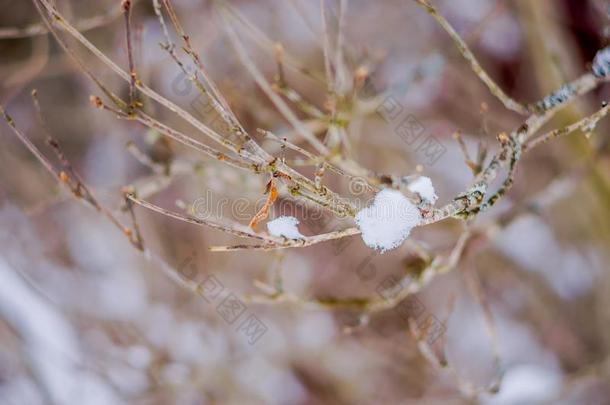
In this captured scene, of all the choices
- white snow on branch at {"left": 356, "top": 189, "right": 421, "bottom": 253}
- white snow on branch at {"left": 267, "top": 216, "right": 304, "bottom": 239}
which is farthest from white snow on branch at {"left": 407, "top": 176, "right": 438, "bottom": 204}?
white snow on branch at {"left": 267, "top": 216, "right": 304, "bottom": 239}

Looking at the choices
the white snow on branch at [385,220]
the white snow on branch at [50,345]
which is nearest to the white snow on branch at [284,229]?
the white snow on branch at [385,220]

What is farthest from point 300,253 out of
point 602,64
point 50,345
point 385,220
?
point 385,220

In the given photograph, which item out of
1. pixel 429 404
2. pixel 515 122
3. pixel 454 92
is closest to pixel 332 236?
pixel 429 404

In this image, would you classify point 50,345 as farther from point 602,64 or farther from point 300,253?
point 602,64

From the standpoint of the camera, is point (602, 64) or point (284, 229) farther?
point (602, 64)

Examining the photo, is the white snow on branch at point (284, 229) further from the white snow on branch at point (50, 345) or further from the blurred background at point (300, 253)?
the white snow on branch at point (50, 345)

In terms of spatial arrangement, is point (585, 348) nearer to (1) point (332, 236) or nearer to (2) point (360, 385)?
(2) point (360, 385)
